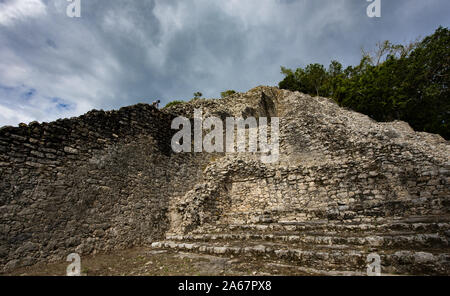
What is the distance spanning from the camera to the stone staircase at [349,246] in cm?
306

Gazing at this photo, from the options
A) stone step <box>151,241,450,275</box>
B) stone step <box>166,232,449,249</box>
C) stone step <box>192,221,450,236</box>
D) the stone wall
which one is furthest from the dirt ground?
stone step <box>192,221,450,236</box>

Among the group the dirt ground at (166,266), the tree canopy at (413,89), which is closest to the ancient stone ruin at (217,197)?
the dirt ground at (166,266)

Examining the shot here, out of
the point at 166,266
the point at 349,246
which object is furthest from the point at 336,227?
the point at 166,266

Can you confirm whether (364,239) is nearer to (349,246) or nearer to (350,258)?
(349,246)

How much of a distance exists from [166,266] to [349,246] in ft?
13.3

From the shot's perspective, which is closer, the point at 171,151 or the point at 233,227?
the point at 233,227

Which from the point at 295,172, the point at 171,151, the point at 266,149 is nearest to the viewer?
the point at 295,172

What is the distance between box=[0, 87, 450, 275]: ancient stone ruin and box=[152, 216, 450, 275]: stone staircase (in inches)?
0.9

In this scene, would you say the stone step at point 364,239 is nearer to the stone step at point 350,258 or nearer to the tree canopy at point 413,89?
the stone step at point 350,258

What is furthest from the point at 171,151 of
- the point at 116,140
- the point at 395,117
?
the point at 395,117

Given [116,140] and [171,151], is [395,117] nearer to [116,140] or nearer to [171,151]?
[171,151]

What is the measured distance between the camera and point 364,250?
3.57m

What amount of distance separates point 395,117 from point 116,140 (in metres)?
23.6

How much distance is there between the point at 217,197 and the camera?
821 centimetres
